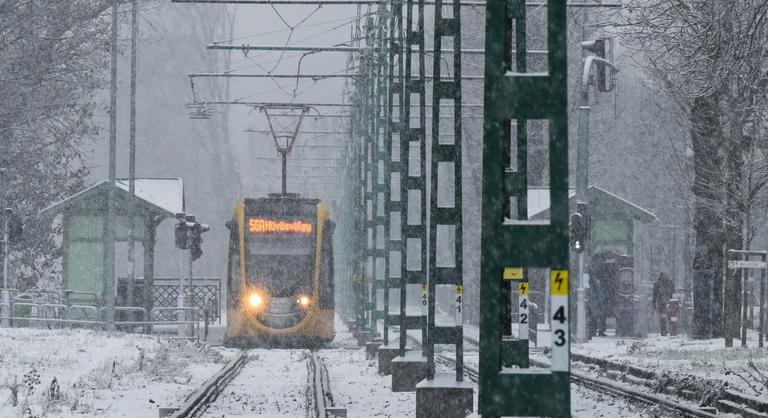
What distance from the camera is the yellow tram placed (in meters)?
27.9

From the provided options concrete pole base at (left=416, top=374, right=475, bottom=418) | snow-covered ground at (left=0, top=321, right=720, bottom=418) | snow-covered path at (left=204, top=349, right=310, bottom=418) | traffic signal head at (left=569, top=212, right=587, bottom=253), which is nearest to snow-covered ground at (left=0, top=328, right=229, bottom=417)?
snow-covered ground at (left=0, top=321, right=720, bottom=418)

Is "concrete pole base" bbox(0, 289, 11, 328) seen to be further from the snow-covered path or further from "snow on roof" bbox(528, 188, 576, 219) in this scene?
"snow on roof" bbox(528, 188, 576, 219)

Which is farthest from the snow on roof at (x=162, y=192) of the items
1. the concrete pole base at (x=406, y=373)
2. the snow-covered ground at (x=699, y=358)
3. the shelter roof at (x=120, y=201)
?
the concrete pole base at (x=406, y=373)

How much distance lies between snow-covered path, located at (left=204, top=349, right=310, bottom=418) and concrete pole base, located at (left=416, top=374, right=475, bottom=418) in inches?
53.7

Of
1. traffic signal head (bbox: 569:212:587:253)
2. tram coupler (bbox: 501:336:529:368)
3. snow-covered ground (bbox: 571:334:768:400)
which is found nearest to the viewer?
tram coupler (bbox: 501:336:529:368)

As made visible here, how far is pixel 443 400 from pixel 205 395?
3.64m

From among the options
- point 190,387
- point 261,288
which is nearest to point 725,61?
point 190,387

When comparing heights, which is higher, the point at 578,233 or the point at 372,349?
the point at 578,233

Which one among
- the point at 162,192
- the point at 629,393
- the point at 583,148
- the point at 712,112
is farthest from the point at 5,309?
the point at 629,393

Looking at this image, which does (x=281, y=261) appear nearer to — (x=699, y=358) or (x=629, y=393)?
(x=699, y=358)

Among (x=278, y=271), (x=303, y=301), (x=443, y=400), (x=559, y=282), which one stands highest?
(x=559, y=282)

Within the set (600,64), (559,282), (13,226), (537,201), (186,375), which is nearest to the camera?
(559,282)

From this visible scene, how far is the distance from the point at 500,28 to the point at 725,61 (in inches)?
419

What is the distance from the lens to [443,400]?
1320cm
